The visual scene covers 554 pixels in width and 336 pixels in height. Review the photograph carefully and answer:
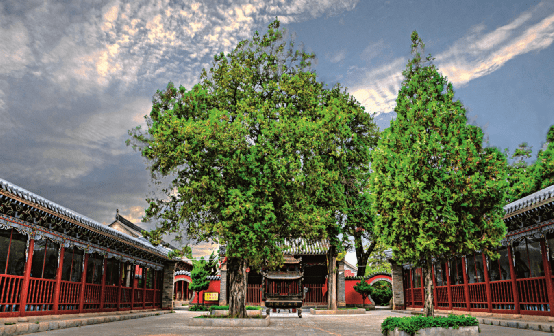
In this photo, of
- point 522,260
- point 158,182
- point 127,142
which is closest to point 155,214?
point 158,182

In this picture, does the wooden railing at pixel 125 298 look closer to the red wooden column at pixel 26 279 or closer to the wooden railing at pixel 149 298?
the wooden railing at pixel 149 298

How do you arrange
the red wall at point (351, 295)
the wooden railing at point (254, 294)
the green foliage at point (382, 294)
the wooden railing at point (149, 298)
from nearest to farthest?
the wooden railing at point (149, 298) < the wooden railing at point (254, 294) < the red wall at point (351, 295) < the green foliage at point (382, 294)

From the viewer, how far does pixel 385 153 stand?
34.6 ft

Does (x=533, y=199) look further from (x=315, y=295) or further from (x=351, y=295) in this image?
(x=351, y=295)

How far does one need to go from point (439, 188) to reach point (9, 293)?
40.3ft

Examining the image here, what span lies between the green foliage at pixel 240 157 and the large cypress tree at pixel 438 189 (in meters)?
4.31

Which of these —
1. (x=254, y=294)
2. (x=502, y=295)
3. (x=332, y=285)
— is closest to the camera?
(x=502, y=295)

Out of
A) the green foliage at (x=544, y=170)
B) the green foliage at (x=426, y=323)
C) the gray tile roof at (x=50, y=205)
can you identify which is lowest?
the green foliage at (x=426, y=323)

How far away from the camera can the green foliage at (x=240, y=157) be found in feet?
43.0


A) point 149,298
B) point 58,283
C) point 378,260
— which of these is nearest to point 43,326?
point 58,283

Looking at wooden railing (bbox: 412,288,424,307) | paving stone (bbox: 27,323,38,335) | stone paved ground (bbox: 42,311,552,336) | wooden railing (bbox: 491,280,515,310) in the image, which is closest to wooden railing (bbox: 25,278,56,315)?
paving stone (bbox: 27,323,38,335)

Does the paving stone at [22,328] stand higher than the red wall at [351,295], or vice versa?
the paving stone at [22,328]

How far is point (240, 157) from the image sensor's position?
13367mm

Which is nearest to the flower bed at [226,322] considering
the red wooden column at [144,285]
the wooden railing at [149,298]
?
the red wooden column at [144,285]
